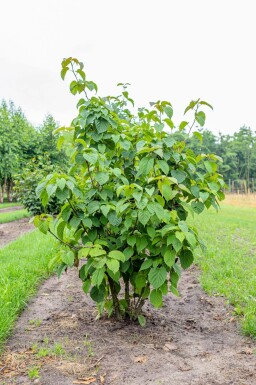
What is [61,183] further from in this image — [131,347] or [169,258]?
[131,347]

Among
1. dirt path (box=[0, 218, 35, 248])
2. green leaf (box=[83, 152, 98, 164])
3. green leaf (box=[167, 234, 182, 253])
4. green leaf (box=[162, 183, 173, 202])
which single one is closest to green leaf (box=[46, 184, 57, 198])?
green leaf (box=[83, 152, 98, 164])

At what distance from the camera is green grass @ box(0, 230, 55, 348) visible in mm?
3067

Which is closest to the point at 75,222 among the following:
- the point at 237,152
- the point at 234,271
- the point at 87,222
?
the point at 87,222

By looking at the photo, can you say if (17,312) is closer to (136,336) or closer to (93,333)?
(93,333)

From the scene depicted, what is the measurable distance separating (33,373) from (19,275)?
201 centimetres

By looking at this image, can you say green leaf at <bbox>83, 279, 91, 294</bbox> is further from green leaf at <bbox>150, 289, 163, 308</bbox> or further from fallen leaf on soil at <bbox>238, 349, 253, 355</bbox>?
fallen leaf on soil at <bbox>238, 349, 253, 355</bbox>

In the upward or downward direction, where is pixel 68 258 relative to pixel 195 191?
downward

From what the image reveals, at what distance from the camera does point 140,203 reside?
2301mm

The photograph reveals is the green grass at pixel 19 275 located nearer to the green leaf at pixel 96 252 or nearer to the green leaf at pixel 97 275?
the green leaf at pixel 97 275

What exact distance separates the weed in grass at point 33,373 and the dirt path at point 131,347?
0.03 metres

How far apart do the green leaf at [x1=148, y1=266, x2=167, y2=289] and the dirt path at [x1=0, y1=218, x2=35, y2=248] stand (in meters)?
5.98

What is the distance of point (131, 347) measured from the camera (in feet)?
8.68

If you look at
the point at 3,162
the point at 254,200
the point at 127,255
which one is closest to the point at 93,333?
the point at 127,255

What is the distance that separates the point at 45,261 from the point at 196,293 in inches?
83.6
